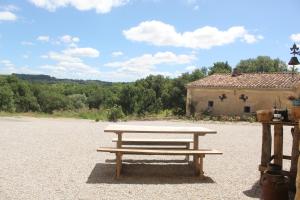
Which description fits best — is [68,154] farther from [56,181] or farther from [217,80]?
Result: [217,80]

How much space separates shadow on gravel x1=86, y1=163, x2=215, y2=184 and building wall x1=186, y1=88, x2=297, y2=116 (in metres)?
18.3

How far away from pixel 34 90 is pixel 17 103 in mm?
5681

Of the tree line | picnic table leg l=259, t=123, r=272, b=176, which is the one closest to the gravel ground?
picnic table leg l=259, t=123, r=272, b=176

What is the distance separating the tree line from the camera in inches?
1580

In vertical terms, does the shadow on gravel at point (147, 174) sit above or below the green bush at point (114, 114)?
below

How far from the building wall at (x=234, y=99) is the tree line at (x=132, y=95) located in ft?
23.1

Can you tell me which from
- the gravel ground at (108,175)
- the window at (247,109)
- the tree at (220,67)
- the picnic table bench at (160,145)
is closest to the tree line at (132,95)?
the tree at (220,67)

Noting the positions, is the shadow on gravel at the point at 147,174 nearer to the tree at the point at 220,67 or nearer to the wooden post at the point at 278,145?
the wooden post at the point at 278,145

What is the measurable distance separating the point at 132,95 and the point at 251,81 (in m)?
21.8

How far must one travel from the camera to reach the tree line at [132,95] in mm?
40128

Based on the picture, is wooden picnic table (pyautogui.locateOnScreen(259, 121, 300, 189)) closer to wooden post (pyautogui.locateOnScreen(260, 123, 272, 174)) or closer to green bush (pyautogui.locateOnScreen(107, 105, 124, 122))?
wooden post (pyautogui.locateOnScreen(260, 123, 272, 174))

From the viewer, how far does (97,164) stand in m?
7.60

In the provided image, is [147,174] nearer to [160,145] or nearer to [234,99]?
[160,145]

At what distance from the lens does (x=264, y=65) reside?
5616 cm
